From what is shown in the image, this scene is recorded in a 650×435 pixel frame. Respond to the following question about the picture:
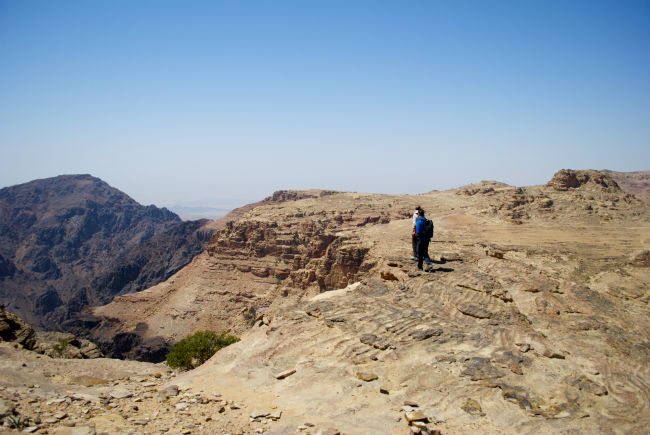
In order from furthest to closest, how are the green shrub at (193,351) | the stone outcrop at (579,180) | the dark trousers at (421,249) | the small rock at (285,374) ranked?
the stone outcrop at (579,180) → the green shrub at (193,351) → the dark trousers at (421,249) → the small rock at (285,374)

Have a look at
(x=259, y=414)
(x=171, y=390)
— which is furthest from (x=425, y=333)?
(x=171, y=390)

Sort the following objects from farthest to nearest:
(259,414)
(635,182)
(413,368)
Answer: (635,182), (413,368), (259,414)

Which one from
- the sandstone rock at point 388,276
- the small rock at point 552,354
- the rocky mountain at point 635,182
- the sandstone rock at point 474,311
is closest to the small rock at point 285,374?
the sandstone rock at point 474,311

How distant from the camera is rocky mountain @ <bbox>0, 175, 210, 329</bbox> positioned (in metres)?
75.2

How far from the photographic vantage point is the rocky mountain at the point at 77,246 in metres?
75.2

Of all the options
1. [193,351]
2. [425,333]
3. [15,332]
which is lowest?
[193,351]

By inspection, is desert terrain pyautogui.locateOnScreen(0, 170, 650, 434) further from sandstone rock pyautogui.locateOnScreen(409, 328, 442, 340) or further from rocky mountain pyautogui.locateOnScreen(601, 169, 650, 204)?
rocky mountain pyautogui.locateOnScreen(601, 169, 650, 204)

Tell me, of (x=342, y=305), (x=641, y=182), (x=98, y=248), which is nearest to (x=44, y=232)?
(x=98, y=248)

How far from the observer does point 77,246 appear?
367 feet

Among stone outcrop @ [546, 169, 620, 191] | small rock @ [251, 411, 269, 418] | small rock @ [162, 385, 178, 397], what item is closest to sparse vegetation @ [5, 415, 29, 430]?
small rock @ [162, 385, 178, 397]

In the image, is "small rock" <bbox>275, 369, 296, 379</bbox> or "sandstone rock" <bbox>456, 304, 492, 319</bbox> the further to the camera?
"sandstone rock" <bbox>456, 304, 492, 319</bbox>

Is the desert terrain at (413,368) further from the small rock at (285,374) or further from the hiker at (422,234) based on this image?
the hiker at (422,234)

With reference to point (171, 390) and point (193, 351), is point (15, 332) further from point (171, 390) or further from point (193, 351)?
point (171, 390)

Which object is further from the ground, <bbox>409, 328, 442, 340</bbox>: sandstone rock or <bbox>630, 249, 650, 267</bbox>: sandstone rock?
<bbox>630, 249, 650, 267</bbox>: sandstone rock
